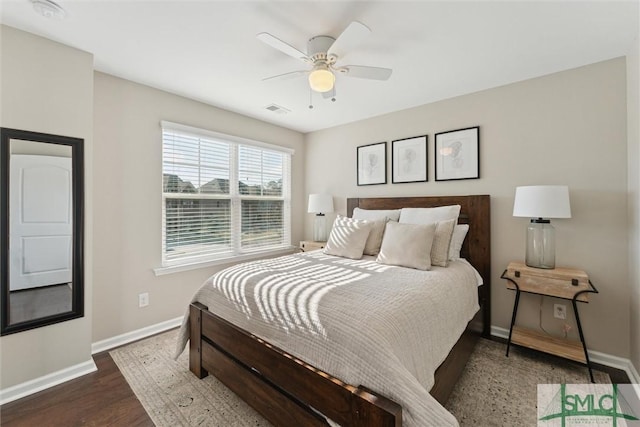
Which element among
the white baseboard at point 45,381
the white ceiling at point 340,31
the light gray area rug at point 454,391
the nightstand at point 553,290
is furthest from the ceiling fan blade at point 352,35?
the white baseboard at point 45,381

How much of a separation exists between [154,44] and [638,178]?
3.72 metres

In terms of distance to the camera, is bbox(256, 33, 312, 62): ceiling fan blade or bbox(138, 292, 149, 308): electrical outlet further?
bbox(138, 292, 149, 308): electrical outlet

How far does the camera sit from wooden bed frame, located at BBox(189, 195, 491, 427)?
3.79 feet

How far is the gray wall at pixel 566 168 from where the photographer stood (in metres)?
2.25

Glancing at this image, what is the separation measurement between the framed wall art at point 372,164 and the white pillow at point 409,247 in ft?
4.22

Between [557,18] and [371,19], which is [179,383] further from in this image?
[557,18]

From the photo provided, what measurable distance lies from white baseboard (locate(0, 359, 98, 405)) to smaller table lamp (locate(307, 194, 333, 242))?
281 centimetres

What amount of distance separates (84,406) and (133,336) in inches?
35.9

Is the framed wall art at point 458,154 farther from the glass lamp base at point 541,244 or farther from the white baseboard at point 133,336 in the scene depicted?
the white baseboard at point 133,336

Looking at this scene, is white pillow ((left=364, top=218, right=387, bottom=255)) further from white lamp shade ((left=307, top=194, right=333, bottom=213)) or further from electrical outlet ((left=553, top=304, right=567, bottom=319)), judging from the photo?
electrical outlet ((left=553, top=304, right=567, bottom=319))

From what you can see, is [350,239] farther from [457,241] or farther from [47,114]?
[47,114]

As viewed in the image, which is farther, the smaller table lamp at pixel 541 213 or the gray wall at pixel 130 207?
the gray wall at pixel 130 207

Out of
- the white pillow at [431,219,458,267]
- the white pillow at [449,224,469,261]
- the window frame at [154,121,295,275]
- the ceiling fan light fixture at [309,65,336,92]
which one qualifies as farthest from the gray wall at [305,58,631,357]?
the window frame at [154,121,295,275]

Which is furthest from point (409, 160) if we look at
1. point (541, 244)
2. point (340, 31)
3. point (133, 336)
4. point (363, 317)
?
point (133, 336)
